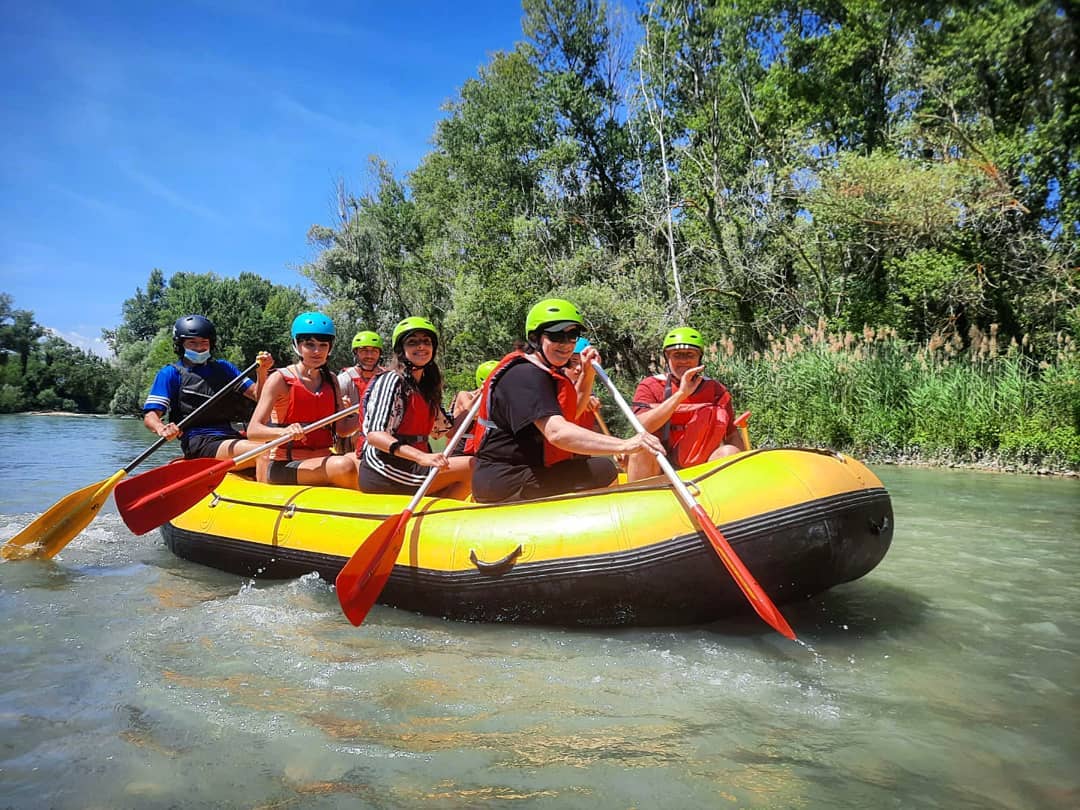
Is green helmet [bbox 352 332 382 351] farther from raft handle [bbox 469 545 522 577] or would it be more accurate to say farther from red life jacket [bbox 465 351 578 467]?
raft handle [bbox 469 545 522 577]

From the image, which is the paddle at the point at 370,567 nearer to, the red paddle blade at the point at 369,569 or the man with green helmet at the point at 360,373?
the red paddle blade at the point at 369,569

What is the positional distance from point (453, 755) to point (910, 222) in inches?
519

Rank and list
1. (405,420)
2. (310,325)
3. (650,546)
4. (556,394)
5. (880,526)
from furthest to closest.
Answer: (310,325) → (405,420) → (556,394) → (880,526) → (650,546)

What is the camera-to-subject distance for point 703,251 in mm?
18812

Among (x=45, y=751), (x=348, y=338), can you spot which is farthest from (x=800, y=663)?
(x=348, y=338)

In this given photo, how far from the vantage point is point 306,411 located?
5.30 meters

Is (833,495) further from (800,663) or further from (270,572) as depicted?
(270,572)

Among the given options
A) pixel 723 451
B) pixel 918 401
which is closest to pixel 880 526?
pixel 723 451

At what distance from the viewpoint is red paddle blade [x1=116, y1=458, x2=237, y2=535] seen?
460 cm

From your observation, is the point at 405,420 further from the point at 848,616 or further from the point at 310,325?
the point at 848,616

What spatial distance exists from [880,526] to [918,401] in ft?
23.4

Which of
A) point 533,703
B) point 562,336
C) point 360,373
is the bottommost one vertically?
point 533,703

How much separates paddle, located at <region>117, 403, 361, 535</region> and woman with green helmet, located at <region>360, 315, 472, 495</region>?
0.88 metres

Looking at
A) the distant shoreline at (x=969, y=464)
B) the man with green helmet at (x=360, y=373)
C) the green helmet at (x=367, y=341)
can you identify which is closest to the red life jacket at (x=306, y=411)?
the man with green helmet at (x=360, y=373)
